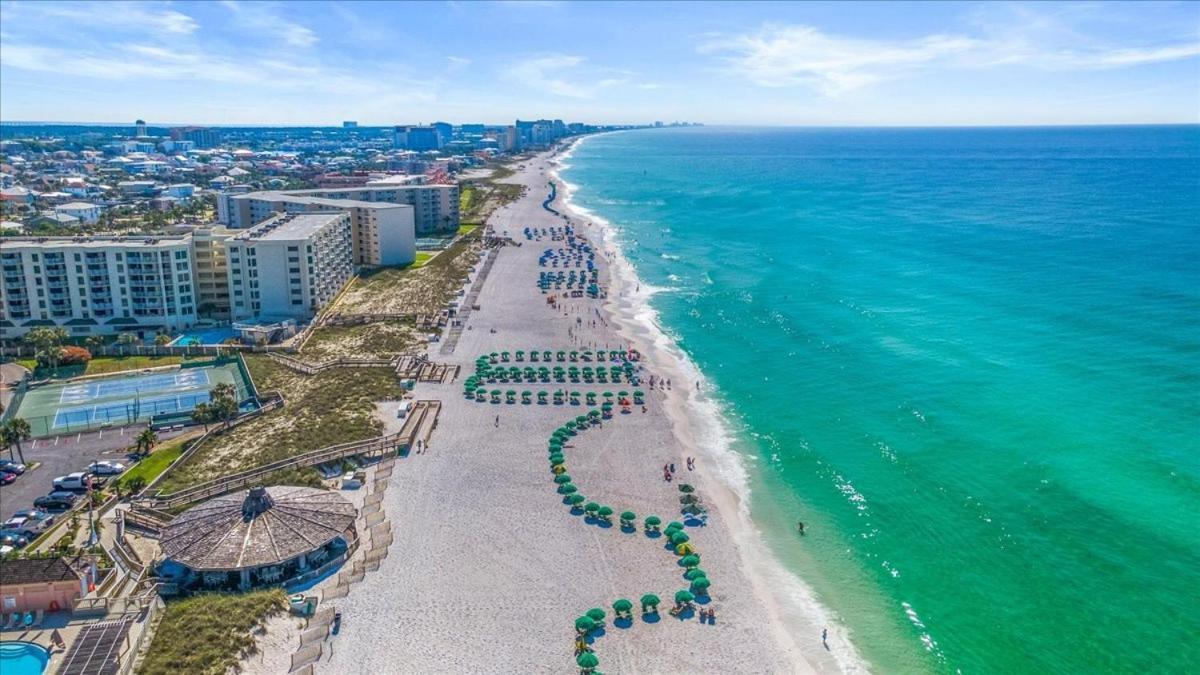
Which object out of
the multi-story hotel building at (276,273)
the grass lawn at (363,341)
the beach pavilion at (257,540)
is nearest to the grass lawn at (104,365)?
the grass lawn at (363,341)

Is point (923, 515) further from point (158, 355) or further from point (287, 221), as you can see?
point (287, 221)

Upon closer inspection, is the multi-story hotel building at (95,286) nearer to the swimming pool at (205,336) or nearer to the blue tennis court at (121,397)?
the swimming pool at (205,336)

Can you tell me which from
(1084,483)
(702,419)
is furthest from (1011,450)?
(702,419)

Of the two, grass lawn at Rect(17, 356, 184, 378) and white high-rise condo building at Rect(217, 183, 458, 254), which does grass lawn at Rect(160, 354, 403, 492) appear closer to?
grass lawn at Rect(17, 356, 184, 378)

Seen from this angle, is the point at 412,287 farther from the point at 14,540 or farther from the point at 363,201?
the point at 14,540

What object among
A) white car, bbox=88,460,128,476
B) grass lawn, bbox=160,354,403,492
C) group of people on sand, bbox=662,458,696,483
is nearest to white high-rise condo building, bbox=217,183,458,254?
grass lawn, bbox=160,354,403,492

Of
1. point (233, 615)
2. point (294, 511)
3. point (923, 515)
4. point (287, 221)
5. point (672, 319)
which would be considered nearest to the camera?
point (233, 615)

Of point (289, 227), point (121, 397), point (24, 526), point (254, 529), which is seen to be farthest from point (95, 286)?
point (254, 529)
